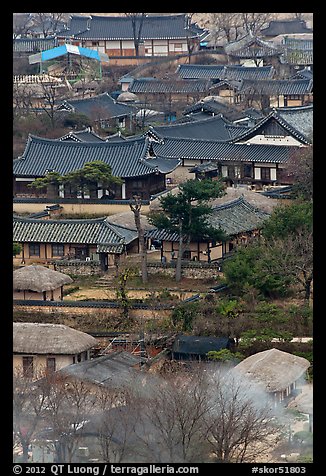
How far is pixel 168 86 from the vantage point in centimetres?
4866

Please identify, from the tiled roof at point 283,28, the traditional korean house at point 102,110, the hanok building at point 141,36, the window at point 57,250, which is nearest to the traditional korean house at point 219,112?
the traditional korean house at point 102,110

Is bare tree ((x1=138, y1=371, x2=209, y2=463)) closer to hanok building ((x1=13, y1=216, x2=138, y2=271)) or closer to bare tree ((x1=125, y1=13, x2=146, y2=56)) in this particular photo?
hanok building ((x1=13, y1=216, x2=138, y2=271))

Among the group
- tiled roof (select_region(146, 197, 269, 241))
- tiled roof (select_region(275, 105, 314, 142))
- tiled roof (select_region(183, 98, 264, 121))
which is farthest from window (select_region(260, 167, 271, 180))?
tiled roof (select_region(183, 98, 264, 121))

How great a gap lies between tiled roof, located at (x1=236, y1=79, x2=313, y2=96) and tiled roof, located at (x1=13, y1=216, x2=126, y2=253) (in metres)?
20.9

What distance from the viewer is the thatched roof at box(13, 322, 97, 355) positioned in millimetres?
19828

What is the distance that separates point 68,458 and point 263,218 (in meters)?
13.1

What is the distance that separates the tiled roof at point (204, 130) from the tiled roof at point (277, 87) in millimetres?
6641

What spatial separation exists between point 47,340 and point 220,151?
17.0 m

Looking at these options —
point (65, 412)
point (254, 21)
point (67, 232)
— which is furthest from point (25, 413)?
point (254, 21)

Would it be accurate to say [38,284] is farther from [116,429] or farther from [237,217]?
[116,429]

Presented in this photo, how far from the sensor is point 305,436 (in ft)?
55.0
